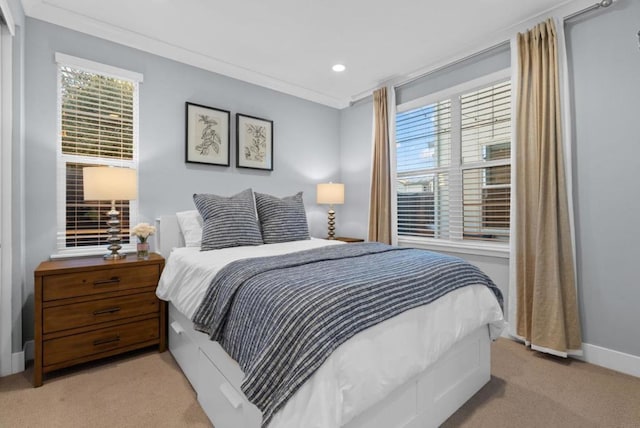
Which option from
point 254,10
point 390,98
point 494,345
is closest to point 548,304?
point 494,345

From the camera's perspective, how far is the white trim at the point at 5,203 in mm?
1989

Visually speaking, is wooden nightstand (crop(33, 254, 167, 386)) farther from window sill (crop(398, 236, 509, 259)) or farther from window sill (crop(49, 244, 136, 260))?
window sill (crop(398, 236, 509, 259))

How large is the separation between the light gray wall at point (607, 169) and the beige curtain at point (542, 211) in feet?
0.39

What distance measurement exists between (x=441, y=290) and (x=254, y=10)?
2.34 metres

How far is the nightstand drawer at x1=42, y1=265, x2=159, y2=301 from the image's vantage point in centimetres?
197

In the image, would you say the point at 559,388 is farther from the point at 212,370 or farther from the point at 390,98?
the point at 390,98

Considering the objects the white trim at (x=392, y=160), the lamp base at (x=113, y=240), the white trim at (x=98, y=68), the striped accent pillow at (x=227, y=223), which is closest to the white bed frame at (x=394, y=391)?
the striped accent pillow at (x=227, y=223)

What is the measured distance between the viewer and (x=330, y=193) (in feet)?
12.4

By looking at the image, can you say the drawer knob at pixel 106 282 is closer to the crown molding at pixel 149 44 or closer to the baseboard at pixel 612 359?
the crown molding at pixel 149 44

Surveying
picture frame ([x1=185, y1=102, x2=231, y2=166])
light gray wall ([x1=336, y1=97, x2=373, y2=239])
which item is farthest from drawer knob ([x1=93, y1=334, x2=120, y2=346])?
light gray wall ([x1=336, y1=97, x2=373, y2=239])

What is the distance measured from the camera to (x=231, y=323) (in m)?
1.37

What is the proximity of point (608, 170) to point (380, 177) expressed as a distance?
1989 mm

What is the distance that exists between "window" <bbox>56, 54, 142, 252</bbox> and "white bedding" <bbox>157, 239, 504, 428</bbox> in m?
0.98

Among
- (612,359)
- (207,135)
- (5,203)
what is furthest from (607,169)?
(5,203)
